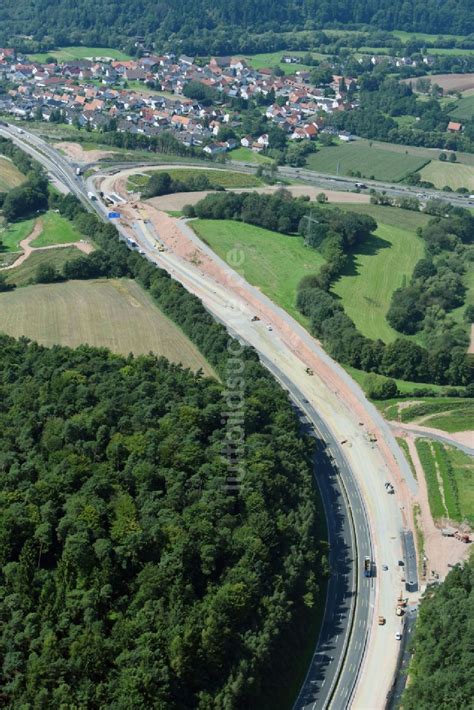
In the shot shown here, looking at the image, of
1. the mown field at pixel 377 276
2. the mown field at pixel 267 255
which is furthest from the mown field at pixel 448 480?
the mown field at pixel 267 255

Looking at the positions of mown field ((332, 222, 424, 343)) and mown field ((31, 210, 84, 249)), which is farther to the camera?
mown field ((31, 210, 84, 249))

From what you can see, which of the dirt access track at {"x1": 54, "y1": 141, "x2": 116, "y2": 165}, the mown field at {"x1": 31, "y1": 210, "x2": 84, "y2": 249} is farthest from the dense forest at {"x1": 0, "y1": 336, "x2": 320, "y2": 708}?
the dirt access track at {"x1": 54, "y1": 141, "x2": 116, "y2": 165}

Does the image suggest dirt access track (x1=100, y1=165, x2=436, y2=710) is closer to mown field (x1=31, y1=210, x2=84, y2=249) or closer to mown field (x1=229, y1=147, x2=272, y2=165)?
mown field (x1=31, y1=210, x2=84, y2=249)

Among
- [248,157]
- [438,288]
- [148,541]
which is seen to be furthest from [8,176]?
[148,541]

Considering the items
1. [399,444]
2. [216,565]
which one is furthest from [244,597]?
[399,444]

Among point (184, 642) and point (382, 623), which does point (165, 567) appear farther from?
point (382, 623)

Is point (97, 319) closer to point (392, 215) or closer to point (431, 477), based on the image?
point (431, 477)

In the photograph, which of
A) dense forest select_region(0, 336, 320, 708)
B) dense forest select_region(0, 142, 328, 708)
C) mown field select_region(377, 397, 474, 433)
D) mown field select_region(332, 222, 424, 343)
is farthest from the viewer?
mown field select_region(332, 222, 424, 343)
